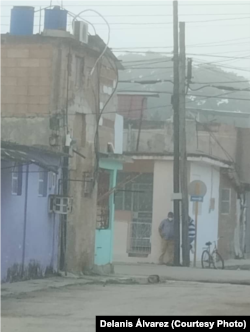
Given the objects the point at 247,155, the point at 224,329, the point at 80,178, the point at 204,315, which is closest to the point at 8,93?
the point at 80,178

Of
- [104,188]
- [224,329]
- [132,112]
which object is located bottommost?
[224,329]

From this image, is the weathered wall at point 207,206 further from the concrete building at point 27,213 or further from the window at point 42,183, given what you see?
the window at point 42,183

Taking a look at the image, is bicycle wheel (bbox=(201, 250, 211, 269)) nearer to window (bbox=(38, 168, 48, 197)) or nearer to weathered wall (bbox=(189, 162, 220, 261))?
weathered wall (bbox=(189, 162, 220, 261))

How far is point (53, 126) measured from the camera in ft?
80.3

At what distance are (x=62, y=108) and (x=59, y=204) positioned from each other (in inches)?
103

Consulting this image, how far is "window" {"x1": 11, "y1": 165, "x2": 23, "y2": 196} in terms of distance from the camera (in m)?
21.6

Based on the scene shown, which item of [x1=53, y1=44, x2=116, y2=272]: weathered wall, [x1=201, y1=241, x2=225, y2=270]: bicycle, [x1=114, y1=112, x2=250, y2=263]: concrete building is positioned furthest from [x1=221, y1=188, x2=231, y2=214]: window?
[x1=53, y1=44, x2=116, y2=272]: weathered wall

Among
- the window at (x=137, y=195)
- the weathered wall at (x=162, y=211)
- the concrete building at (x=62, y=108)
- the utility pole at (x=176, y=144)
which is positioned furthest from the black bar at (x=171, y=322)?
the window at (x=137, y=195)

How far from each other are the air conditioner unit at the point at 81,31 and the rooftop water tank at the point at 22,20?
3.89 ft

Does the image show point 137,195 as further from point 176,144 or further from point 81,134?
point 81,134

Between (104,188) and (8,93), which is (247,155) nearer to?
(104,188)

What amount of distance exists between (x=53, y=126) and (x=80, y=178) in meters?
1.97

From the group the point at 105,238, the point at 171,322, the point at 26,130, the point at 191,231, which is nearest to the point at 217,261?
the point at 191,231

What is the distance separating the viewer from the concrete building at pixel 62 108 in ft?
80.7
